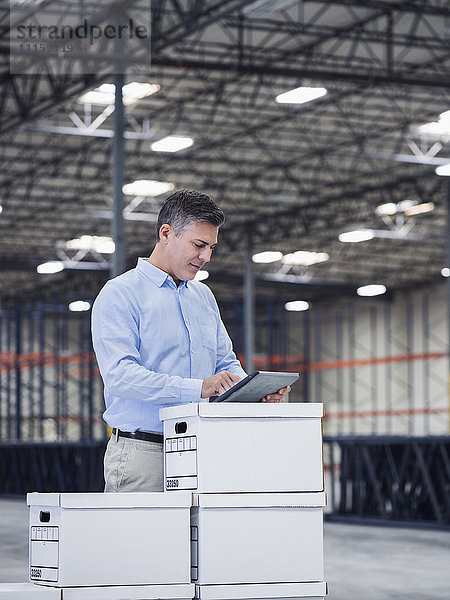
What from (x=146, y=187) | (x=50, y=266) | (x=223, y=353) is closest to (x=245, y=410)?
(x=223, y=353)

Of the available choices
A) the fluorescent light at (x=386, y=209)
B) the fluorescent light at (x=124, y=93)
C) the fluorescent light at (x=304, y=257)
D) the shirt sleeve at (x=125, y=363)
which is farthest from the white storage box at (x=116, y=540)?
the fluorescent light at (x=304, y=257)

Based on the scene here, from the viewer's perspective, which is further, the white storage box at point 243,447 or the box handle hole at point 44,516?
the box handle hole at point 44,516

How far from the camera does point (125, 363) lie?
4.06m

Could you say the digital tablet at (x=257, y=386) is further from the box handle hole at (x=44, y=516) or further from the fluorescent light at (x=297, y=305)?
the fluorescent light at (x=297, y=305)

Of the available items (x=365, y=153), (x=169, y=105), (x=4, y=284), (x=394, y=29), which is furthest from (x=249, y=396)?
(x=4, y=284)

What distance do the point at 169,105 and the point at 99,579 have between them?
22599mm

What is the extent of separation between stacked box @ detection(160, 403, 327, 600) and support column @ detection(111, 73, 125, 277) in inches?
461

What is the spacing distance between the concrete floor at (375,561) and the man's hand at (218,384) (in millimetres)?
4905

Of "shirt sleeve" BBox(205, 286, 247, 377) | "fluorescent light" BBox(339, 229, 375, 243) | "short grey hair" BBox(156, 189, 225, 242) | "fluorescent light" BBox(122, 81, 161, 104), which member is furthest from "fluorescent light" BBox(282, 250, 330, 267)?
"short grey hair" BBox(156, 189, 225, 242)

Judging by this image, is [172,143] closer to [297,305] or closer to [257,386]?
[257,386]

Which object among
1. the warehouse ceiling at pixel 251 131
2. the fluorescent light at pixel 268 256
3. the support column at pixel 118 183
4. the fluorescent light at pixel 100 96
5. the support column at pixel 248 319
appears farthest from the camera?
the fluorescent light at pixel 268 256

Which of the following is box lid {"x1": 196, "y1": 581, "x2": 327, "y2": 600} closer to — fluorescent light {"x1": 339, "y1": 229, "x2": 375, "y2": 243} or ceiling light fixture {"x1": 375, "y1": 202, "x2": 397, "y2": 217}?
fluorescent light {"x1": 339, "y1": 229, "x2": 375, "y2": 243}

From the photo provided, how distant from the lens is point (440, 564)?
36.4 feet

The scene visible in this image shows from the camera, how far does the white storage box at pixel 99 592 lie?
3803mm
